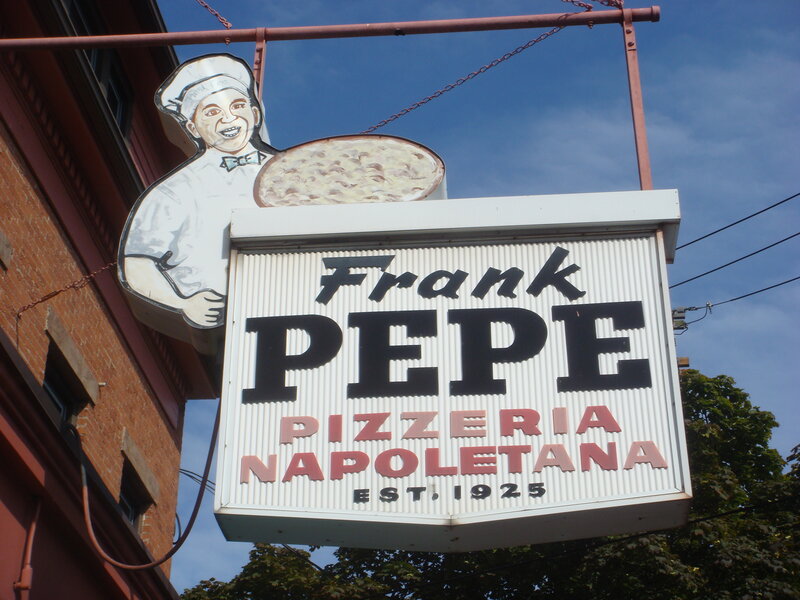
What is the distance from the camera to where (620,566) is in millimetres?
18891

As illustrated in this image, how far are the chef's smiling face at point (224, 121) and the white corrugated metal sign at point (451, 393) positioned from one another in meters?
1.33

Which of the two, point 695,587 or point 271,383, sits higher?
point 695,587

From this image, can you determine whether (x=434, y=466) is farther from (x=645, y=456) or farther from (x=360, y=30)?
(x=360, y=30)

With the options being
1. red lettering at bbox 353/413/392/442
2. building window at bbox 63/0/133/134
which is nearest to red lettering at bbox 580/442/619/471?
red lettering at bbox 353/413/392/442

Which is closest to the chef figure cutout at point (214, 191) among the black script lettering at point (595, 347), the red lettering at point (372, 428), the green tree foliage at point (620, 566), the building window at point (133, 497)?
the red lettering at point (372, 428)

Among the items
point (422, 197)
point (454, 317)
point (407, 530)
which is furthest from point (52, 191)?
point (407, 530)

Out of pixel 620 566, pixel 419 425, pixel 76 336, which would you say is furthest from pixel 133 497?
pixel 620 566

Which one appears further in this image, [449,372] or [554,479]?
[449,372]

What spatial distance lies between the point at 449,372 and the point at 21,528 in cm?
354

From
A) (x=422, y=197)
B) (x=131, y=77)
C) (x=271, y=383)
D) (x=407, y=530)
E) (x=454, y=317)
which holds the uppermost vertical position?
(x=131, y=77)

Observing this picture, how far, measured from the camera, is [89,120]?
10.4 metres

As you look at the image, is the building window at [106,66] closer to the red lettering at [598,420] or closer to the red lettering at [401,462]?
the red lettering at [401,462]

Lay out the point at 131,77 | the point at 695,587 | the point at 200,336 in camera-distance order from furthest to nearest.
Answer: the point at 695,587 → the point at 131,77 → the point at 200,336

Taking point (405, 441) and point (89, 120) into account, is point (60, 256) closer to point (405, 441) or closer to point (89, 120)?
point (89, 120)
